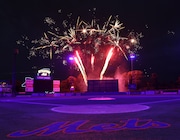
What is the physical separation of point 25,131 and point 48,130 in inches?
35.7

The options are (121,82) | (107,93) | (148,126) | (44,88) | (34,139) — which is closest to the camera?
(34,139)

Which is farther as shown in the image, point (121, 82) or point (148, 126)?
point (121, 82)

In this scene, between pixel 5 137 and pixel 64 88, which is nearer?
pixel 5 137

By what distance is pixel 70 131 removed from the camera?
8.55m

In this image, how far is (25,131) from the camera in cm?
880

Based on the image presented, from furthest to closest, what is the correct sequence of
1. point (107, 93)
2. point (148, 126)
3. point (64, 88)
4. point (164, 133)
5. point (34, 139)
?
point (64, 88) < point (107, 93) < point (148, 126) < point (164, 133) < point (34, 139)

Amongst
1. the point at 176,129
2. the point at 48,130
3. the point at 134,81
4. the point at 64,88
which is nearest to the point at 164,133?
the point at 176,129

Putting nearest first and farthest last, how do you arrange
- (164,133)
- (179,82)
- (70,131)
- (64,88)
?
1. (164,133)
2. (70,131)
3. (179,82)
4. (64,88)

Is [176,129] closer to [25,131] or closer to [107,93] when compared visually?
[25,131]

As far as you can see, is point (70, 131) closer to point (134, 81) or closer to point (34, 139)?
point (34, 139)

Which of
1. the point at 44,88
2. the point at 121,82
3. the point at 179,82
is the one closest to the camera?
the point at 44,88

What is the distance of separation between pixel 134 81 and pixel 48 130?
2571 inches

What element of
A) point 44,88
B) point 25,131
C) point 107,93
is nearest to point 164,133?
point 25,131

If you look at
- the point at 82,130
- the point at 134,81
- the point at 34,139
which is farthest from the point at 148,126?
the point at 134,81
